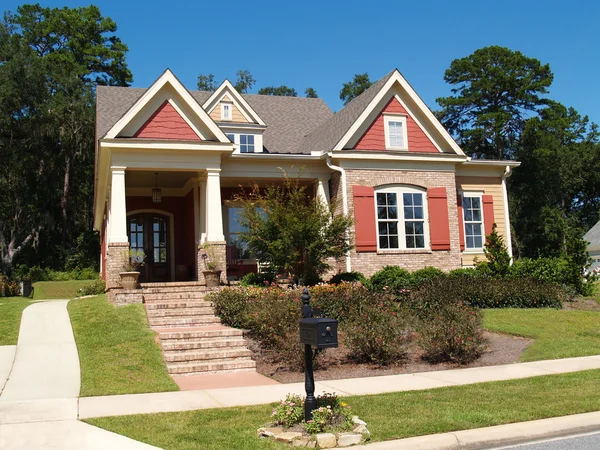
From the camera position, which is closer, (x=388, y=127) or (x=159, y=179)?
(x=388, y=127)

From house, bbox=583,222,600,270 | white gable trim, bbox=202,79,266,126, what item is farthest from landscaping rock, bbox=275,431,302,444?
house, bbox=583,222,600,270

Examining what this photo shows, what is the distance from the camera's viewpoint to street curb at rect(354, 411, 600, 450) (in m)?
5.58

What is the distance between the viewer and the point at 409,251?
18.4 metres

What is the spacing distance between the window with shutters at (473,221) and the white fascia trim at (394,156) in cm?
194

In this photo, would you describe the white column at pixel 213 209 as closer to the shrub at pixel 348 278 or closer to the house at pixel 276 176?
the house at pixel 276 176

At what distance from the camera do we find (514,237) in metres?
41.5

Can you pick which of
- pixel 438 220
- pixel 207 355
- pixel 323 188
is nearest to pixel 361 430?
pixel 207 355

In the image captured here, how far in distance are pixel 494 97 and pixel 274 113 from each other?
27891mm

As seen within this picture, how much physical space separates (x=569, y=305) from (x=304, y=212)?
7858mm

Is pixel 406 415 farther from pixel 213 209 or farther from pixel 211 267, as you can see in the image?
pixel 213 209

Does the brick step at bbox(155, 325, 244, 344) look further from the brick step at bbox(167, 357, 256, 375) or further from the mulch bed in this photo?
the brick step at bbox(167, 357, 256, 375)

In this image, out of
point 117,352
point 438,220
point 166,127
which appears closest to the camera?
point 117,352

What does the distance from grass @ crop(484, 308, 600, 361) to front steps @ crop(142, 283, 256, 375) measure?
17.3 ft

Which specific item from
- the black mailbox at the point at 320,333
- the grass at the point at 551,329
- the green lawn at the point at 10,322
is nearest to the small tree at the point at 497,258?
the grass at the point at 551,329
